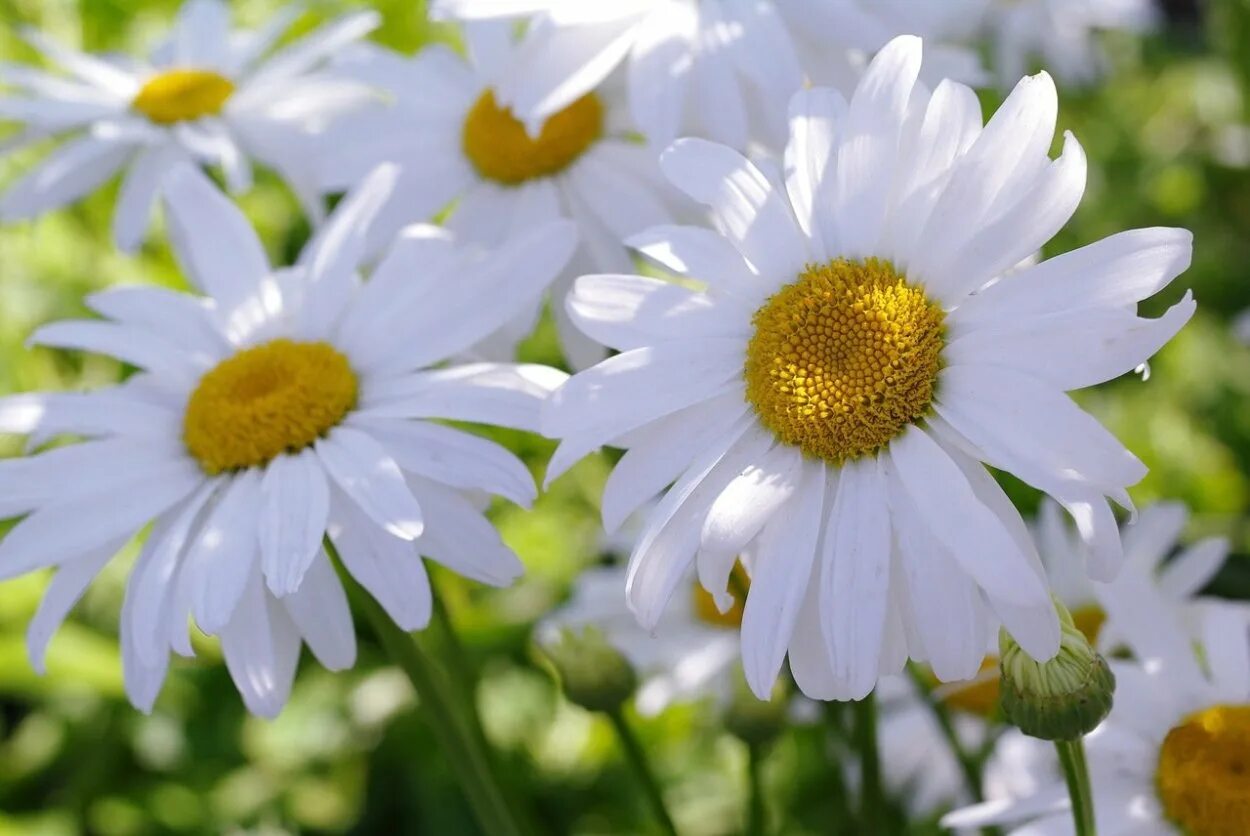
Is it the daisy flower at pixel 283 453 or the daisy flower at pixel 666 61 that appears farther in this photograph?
the daisy flower at pixel 666 61

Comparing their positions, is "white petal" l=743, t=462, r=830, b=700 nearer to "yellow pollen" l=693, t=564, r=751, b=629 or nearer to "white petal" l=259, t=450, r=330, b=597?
"white petal" l=259, t=450, r=330, b=597

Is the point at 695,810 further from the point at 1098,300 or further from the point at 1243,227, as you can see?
the point at 1243,227

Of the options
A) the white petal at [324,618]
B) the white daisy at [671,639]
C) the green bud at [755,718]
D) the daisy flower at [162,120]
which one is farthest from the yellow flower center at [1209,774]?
the daisy flower at [162,120]

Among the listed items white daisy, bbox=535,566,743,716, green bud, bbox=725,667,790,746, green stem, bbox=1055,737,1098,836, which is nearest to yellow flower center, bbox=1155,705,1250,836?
green stem, bbox=1055,737,1098,836

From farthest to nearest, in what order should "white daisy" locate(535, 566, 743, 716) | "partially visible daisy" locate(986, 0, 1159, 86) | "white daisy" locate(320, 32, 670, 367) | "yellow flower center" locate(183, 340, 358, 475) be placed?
"partially visible daisy" locate(986, 0, 1159, 86)
"white daisy" locate(535, 566, 743, 716)
"white daisy" locate(320, 32, 670, 367)
"yellow flower center" locate(183, 340, 358, 475)

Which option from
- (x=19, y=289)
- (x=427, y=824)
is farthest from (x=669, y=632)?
(x=19, y=289)

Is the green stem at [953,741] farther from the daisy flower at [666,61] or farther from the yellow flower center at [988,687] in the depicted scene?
the daisy flower at [666,61]

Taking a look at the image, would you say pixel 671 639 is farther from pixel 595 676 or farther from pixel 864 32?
pixel 864 32
